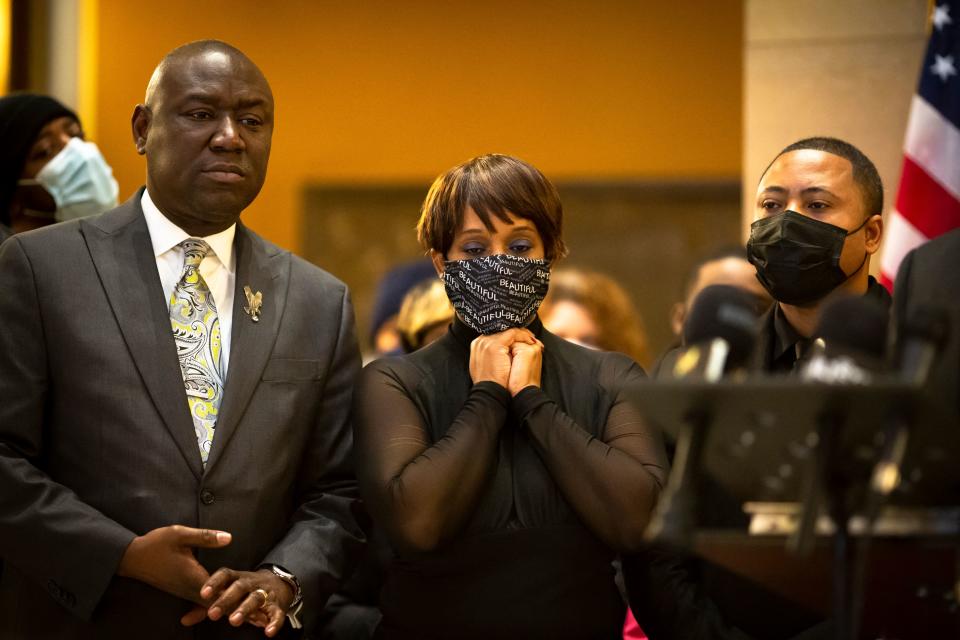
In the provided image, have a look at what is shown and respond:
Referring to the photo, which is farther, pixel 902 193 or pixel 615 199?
pixel 615 199

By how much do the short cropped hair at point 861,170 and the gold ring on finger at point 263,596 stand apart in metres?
1.78

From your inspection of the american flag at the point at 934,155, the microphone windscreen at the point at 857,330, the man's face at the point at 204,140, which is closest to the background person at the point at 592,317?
the american flag at the point at 934,155

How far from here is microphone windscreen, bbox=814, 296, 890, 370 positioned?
199cm

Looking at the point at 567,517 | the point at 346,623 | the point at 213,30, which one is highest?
the point at 213,30

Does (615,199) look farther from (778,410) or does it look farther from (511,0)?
(778,410)

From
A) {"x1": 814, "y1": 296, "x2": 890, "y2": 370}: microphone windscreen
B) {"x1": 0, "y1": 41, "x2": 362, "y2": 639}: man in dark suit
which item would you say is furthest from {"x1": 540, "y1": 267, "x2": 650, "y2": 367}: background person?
{"x1": 814, "y1": 296, "x2": 890, "y2": 370}: microphone windscreen

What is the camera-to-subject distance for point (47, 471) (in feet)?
9.93

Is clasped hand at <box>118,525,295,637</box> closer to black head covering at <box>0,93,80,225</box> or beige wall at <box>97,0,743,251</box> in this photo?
black head covering at <box>0,93,80,225</box>

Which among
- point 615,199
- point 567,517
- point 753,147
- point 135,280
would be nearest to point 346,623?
point 567,517

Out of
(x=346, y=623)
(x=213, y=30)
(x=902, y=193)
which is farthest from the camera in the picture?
(x=213, y=30)

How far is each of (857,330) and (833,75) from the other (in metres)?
3.82

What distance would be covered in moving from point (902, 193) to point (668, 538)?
10.5 ft

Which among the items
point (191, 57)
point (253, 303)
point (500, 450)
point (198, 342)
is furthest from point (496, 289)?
point (191, 57)

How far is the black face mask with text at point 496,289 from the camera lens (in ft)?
10.1
